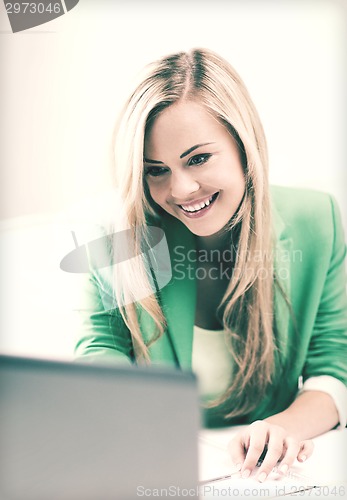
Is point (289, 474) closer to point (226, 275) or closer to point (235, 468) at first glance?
point (235, 468)

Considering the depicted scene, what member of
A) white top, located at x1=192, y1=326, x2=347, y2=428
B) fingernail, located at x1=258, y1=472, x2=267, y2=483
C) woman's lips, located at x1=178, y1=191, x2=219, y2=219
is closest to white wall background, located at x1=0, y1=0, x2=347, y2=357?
woman's lips, located at x1=178, y1=191, x2=219, y2=219

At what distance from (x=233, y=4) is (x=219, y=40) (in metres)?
0.09

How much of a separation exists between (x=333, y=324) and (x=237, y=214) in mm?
341

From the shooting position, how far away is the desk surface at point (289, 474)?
1.44 m

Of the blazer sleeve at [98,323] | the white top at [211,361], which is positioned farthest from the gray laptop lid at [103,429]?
the white top at [211,361]

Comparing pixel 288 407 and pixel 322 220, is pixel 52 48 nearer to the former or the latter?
pixel 322 220

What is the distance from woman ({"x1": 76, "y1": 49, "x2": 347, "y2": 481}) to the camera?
4.66 ft

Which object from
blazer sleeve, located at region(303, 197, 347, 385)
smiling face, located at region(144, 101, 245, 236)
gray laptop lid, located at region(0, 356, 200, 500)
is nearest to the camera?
gray laptop lid, located at region(0, 356, 200, 500)

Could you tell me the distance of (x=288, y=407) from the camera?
1.53 m

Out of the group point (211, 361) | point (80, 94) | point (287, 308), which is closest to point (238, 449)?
point (211, 361)

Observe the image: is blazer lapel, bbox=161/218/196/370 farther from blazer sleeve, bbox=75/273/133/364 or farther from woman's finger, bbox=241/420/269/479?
woman's finger, bbox=241/420/269/479

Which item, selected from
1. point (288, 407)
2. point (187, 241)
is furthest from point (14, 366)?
point (288, 407)

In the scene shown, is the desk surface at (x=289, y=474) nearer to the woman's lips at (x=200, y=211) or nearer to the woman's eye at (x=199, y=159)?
the woman's lips at (x=200, y=211)

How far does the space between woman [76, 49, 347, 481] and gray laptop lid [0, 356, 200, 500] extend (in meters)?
0.24
